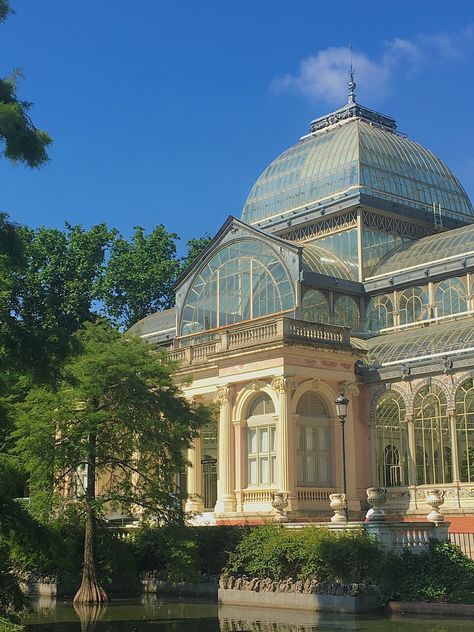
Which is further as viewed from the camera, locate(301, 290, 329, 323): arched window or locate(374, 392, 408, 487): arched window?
locate(301, 290, 329, 323): arched window

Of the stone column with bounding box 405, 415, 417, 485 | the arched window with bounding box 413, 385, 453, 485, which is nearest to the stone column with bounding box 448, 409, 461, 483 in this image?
the arched window with bounding box 413, 385, 453, 485

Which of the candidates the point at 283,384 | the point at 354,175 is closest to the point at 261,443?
the point at 283,384

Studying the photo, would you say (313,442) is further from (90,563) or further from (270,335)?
(90,563)

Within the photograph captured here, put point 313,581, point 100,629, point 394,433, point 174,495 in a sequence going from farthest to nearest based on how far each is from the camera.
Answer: point 394,433 → point 174,495 → point 313,581 → point 100,629

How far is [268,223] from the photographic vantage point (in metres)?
49.8

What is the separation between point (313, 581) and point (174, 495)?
5571 millimetres

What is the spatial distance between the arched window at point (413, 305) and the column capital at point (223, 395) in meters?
9.56

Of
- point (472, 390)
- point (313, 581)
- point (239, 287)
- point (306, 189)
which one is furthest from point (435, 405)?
point (306, 189)

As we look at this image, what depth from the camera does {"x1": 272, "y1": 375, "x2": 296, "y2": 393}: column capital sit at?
34406mm

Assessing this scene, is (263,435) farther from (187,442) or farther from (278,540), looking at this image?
(278,540)

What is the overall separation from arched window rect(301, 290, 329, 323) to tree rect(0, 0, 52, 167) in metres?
24.9

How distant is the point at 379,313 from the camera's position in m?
42.4

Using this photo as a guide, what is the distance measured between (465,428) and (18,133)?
77.5 feet

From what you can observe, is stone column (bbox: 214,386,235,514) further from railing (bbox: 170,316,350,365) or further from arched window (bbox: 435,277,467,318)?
arched window (bbox: 435,277,467,318)
